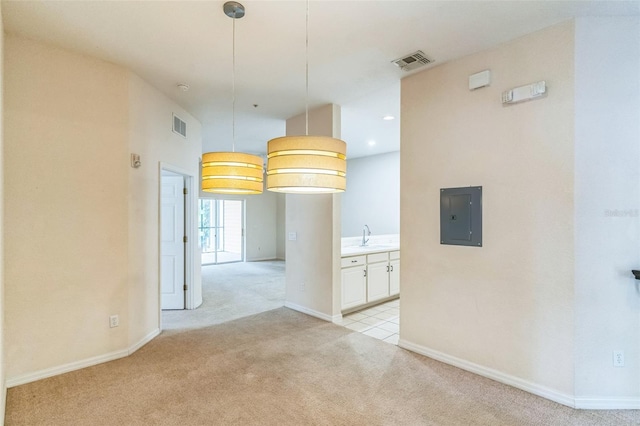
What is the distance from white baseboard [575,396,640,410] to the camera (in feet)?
7.77

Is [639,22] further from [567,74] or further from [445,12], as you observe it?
[445,12]

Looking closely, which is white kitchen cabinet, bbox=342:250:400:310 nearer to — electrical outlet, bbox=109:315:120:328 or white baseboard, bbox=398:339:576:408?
white baseboard, bbox=398:339:576:408

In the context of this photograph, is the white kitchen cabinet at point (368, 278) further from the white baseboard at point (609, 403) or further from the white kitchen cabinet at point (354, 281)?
the white baseboard at point (609, 403)

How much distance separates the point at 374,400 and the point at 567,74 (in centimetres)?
289

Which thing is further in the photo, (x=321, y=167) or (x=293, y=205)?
(x=293, y=205)

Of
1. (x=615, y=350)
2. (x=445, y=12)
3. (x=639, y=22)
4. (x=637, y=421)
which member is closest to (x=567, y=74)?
(x=639, y=22)

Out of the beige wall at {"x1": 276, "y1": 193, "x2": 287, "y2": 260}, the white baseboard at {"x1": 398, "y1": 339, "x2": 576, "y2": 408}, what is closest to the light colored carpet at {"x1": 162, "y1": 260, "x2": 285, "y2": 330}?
the beige wall at {"x1": 276, "y1": 193, "x2": 287, "y2": 260}

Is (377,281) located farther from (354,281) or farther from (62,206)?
(62,206)

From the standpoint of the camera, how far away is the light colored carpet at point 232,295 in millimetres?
4453

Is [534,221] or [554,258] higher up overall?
[534,221]

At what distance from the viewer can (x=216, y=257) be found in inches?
374

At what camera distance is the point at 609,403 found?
238 centimetres

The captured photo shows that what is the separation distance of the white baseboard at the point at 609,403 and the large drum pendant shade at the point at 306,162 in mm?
2493

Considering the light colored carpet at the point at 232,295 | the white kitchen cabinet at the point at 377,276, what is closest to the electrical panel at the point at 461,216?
the white kitchen cabinet at the point at 377,276
